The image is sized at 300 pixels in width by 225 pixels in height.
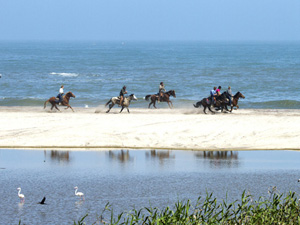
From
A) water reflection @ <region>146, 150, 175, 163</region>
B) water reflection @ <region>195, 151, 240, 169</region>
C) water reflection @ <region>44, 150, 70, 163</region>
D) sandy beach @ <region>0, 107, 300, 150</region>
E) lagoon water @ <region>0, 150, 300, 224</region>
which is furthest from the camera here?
sandy beach @ <region>0, 107, 300, 150</region>

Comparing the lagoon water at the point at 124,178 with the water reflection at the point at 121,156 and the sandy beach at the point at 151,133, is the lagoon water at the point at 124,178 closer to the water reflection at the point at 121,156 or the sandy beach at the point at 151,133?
the water reflection at the point at 121,156

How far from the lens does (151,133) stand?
3125 centimetres

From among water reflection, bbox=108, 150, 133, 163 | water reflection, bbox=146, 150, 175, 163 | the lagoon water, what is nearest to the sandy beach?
water reflection, bbox=146, 150, 175, 163

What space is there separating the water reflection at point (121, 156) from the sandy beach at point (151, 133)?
3.81ft

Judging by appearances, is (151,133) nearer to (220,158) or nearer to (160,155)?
(160,155)

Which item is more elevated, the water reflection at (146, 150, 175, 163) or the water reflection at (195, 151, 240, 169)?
the water reflection at (195, 151, 240, 169)

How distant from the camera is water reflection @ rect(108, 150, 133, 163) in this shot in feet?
85.2

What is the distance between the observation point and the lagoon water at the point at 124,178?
18394 millimetres

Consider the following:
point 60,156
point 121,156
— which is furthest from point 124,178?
point 60,156

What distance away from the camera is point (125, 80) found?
80.5 m

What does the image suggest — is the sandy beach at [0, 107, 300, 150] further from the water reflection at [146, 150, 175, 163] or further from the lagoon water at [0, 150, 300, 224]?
the lagoon water at [0, 150, 300, 224]

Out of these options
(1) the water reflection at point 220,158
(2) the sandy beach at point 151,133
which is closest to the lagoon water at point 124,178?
(1) the water reflection at point 220,158

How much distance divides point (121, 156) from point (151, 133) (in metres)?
4.79

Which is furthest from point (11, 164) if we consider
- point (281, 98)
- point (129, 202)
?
point (281, 98)
